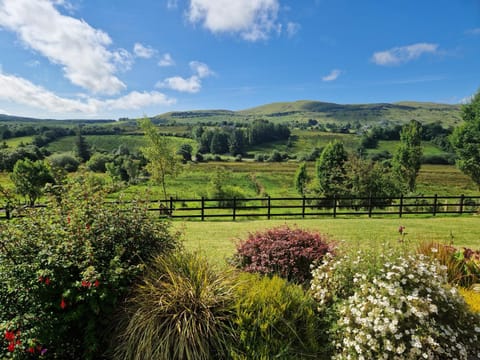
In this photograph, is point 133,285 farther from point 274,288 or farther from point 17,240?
point 274,288

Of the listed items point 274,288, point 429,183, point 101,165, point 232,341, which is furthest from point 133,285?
point 101,165

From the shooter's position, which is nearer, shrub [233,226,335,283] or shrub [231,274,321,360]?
shrub [231,274,321,360]

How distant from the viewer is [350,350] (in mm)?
3127

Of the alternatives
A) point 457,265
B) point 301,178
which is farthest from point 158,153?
point 301,178

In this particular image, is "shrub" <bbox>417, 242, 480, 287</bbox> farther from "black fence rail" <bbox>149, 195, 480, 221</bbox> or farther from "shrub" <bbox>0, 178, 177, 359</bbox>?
"black fence rail" <bbox>149, 195, 480, 221</bbox>

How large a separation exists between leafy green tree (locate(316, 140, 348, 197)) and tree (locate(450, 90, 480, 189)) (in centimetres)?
Answer: 972

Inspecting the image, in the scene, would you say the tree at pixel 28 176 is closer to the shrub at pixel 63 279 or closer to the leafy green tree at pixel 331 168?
the leafy green tree at pixel 331 168

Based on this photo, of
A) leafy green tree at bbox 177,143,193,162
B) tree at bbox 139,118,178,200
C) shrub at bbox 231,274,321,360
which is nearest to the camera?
shrub at bbox 231,274,321,360

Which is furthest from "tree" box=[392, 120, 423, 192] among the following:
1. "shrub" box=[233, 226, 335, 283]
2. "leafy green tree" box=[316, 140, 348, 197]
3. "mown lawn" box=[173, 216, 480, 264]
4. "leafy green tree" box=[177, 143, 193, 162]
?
"leafy green tree" box=[177, 143, 193, 162]

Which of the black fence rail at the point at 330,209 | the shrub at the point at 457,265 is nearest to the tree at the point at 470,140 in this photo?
the black fence rail at the point at 330,209

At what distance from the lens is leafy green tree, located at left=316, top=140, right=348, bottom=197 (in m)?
27.7

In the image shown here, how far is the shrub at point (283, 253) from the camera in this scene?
15.9 feet

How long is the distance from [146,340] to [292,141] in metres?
119

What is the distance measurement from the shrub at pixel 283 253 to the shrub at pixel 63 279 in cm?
200
